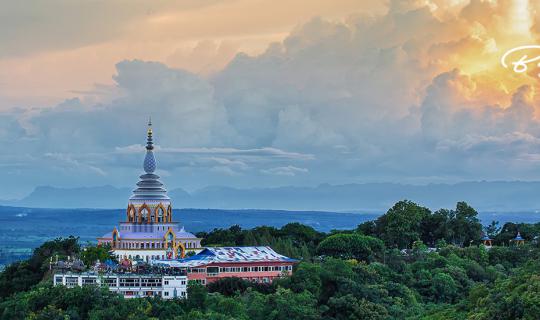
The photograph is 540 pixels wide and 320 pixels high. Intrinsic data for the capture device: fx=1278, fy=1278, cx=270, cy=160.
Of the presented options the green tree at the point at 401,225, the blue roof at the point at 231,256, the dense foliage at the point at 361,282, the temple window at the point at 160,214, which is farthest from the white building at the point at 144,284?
the green tree at the point at 401,225

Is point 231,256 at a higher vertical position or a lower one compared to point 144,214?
lower

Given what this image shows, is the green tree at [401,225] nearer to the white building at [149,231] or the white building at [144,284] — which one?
the white building at [149,231]

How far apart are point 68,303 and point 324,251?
24226 millimetres

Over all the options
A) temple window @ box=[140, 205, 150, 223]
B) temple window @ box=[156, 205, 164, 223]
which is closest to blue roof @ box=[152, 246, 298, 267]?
Answer: temple window @ box=[156, 205, 164, 223]

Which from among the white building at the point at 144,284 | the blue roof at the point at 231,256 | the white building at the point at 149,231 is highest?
the white building at the point at 149,231

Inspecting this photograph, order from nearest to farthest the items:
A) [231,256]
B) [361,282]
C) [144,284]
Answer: [144,284], [361,282], [231,256]

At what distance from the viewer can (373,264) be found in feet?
270

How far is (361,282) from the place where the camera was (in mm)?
77625

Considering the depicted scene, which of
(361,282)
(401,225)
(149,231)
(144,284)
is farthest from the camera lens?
(401,225)

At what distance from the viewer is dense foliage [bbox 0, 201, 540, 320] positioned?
6731 centimetres

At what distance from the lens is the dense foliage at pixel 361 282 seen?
6731 centimetres

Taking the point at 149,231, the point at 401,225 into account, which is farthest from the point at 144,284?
the point at 401,225

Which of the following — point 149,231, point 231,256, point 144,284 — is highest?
point 149,231

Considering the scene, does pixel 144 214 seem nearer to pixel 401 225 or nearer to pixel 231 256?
pixel 231 256
